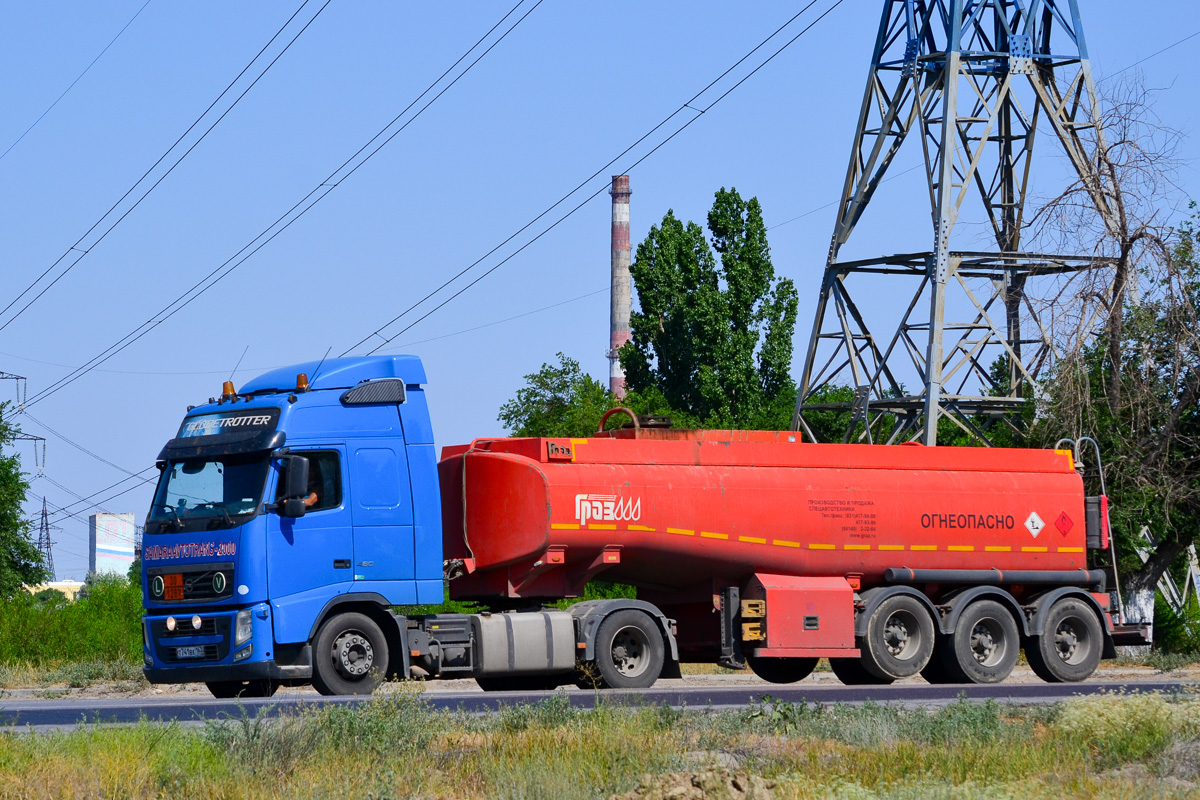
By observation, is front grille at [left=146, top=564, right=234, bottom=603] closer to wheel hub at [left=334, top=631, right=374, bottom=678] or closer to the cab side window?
the cab side window

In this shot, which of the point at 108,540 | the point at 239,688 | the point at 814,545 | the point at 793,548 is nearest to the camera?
the point at 239,688

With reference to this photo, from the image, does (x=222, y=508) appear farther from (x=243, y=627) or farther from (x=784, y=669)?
(x=784, y=669)

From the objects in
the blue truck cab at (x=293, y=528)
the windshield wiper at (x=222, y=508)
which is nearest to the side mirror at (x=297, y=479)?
the blue truck cab at (x=293, y=528)

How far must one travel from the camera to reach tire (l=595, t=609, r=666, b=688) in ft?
63.0

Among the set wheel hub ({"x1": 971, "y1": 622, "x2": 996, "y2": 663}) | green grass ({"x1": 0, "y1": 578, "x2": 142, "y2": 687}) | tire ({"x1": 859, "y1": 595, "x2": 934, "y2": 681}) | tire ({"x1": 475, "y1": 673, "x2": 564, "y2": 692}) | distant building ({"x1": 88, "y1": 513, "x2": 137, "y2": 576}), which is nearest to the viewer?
tire ({"x1": 475, "y1": 673, "x2": 564, "y2": 692})

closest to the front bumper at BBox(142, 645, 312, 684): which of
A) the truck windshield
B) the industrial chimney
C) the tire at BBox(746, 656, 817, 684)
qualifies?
the truck windshield

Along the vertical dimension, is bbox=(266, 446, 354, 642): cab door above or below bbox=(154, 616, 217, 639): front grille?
above

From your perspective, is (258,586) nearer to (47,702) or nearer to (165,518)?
(165,518)

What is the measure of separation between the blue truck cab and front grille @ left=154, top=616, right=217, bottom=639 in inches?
0.9

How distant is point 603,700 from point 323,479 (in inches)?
177

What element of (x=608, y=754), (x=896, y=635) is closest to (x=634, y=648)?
(x=896, y=635)

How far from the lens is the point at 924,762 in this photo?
11211mm

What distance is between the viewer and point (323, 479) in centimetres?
1784

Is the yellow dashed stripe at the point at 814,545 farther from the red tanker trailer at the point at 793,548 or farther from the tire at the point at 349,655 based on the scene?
the tire at the point at 349,655
